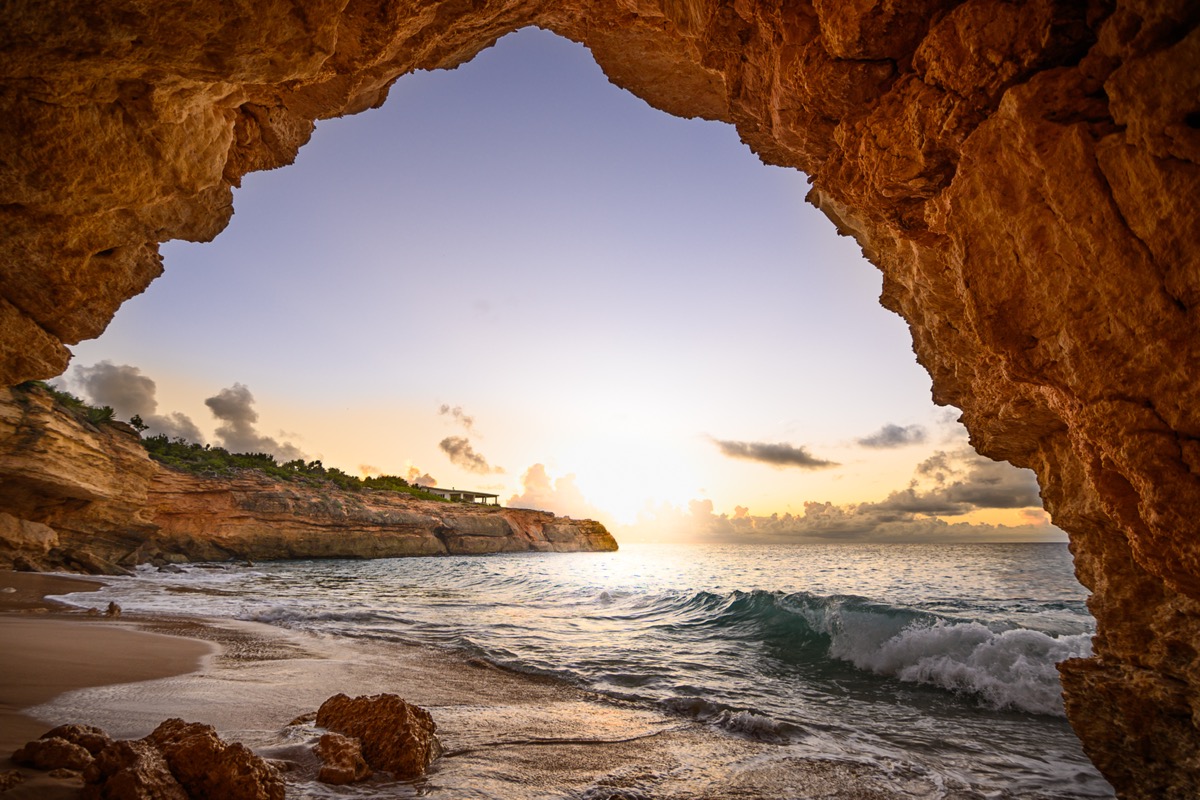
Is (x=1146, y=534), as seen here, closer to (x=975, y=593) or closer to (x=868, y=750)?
(x=868, y=750)

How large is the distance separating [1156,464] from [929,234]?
2420mm

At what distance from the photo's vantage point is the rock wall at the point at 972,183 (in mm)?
2803

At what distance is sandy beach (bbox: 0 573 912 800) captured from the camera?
14.2 feet

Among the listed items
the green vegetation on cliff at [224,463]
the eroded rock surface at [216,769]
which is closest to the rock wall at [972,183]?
the eroded rock surface at [216,769]

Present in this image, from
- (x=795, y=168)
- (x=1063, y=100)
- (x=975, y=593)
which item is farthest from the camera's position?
(x=975, y=593)

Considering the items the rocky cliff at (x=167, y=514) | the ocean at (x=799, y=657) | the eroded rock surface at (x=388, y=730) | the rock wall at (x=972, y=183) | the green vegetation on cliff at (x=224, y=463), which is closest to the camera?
the rock wall at (x=972, y=183)

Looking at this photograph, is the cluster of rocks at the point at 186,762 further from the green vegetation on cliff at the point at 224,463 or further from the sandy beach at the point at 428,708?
the green vegetation on cliff at the point at 224,463

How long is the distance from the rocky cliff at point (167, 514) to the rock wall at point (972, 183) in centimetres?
1721

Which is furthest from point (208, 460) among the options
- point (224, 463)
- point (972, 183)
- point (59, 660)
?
point (972, 183)

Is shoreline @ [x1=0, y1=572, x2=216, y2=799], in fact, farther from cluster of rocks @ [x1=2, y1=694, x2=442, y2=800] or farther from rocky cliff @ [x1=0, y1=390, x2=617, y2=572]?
rocky cliff @ [x1=0, y1=390, x2=617, y2=572]

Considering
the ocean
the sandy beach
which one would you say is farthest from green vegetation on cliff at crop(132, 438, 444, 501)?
the sandy beach

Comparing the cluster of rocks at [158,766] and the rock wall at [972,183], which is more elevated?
the rock wall at [972,183]

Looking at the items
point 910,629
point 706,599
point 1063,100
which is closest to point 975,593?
point 706,599

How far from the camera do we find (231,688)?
623 cm
